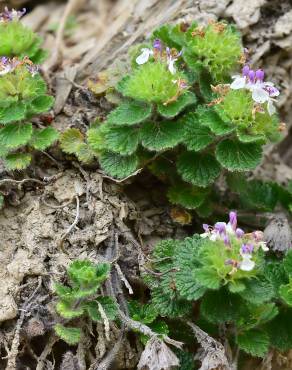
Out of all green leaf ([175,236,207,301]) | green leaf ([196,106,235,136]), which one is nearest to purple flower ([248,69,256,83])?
green leaf ([196,106,235,136])

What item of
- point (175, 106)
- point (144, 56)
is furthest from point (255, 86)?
point (144, 56)

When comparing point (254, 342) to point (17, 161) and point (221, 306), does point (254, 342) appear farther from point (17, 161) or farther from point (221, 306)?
point (17, 161)

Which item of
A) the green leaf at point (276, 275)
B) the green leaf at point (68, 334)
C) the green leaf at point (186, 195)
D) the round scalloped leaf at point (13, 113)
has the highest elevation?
the round scalloped leaf at point (13, 113)

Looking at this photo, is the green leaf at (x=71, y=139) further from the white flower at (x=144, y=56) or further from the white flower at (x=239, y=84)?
the white flower at (x=239, y=84)

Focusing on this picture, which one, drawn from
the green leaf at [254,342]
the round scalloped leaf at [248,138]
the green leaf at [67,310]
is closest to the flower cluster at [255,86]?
the round scalloped leaf at [248,138]

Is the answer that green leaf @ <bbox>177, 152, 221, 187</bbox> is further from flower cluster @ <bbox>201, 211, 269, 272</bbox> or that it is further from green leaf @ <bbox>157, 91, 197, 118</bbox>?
flower cluster @ <bbox>201, 211, 269, 272</bbox>

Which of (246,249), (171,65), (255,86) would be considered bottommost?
(246,249)
